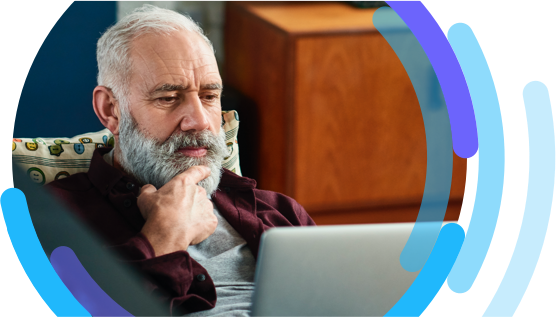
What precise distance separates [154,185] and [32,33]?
17.5 inches

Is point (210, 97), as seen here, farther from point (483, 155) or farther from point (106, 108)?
point (483, 155)

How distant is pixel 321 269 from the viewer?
810 millimetres

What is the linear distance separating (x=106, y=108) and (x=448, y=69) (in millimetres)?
855

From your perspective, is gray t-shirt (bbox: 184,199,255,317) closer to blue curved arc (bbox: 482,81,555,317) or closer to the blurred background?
the blurred background

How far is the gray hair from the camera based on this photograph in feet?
3.95

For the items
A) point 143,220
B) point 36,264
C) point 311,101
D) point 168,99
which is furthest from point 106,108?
point 311,101

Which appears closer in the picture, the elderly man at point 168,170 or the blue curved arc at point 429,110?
the elderly man at point 168,170

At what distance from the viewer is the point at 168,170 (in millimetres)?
1253

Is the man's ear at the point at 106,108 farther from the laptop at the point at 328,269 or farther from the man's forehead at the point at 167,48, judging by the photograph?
the laptop at the point at 328,269

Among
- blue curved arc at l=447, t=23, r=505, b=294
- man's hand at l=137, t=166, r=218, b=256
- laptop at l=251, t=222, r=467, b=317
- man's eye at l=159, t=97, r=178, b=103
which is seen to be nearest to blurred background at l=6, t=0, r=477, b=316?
man's eye at l=159, t=97, r=178, b=103

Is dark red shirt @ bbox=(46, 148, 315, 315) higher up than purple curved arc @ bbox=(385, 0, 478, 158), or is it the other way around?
purple curved arc @ bbox=(385, 0, 478, 158)

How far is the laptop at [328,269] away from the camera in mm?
796

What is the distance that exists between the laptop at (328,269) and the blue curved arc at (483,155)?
259 mm

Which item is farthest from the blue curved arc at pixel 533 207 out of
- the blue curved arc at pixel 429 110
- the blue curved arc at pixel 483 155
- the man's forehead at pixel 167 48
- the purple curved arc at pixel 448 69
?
the man's forehead at pixel 167 48
